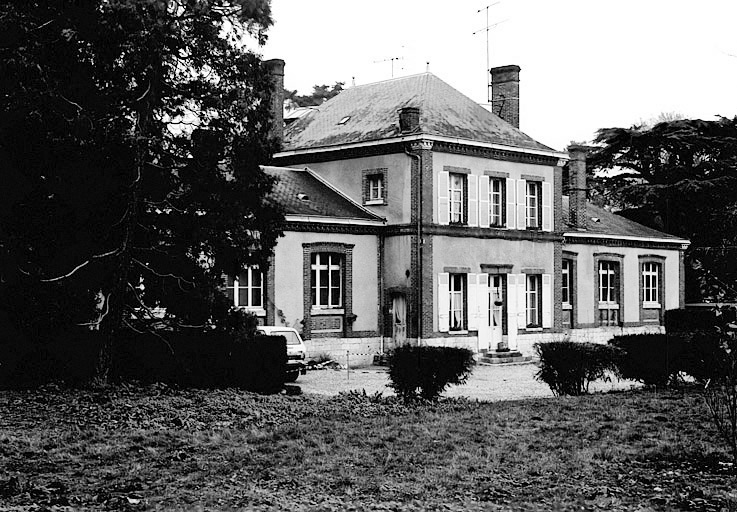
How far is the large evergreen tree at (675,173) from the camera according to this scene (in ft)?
144

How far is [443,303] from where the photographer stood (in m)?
31.9

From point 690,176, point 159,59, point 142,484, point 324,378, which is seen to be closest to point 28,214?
point 159,59

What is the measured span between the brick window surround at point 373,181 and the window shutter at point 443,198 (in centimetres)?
164

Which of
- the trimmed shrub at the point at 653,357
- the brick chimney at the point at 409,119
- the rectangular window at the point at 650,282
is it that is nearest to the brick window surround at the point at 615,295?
the rectangular window at the point at 650,282

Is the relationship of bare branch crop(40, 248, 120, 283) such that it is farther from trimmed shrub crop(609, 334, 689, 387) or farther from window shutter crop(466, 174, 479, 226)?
window shutter crop(466, 174, 479, 226)

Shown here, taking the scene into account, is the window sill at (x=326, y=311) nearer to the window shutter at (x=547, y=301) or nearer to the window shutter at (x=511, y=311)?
the window shutter at (x=511, y=311)

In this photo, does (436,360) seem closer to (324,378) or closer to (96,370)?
(96,370)

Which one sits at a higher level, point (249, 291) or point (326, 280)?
point (326, 280)

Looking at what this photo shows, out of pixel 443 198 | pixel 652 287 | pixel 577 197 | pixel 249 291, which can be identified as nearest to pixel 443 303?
pixel 443 198

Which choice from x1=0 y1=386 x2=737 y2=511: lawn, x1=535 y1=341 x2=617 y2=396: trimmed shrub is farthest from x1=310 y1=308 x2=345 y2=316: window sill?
x1=0 y1=386 x2=737 y2=511: lawn

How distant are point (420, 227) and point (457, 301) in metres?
2.86

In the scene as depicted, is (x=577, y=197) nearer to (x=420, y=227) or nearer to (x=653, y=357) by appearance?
(x=420, y=227)

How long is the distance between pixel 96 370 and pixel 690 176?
1356 inches

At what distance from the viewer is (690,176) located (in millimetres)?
45719
